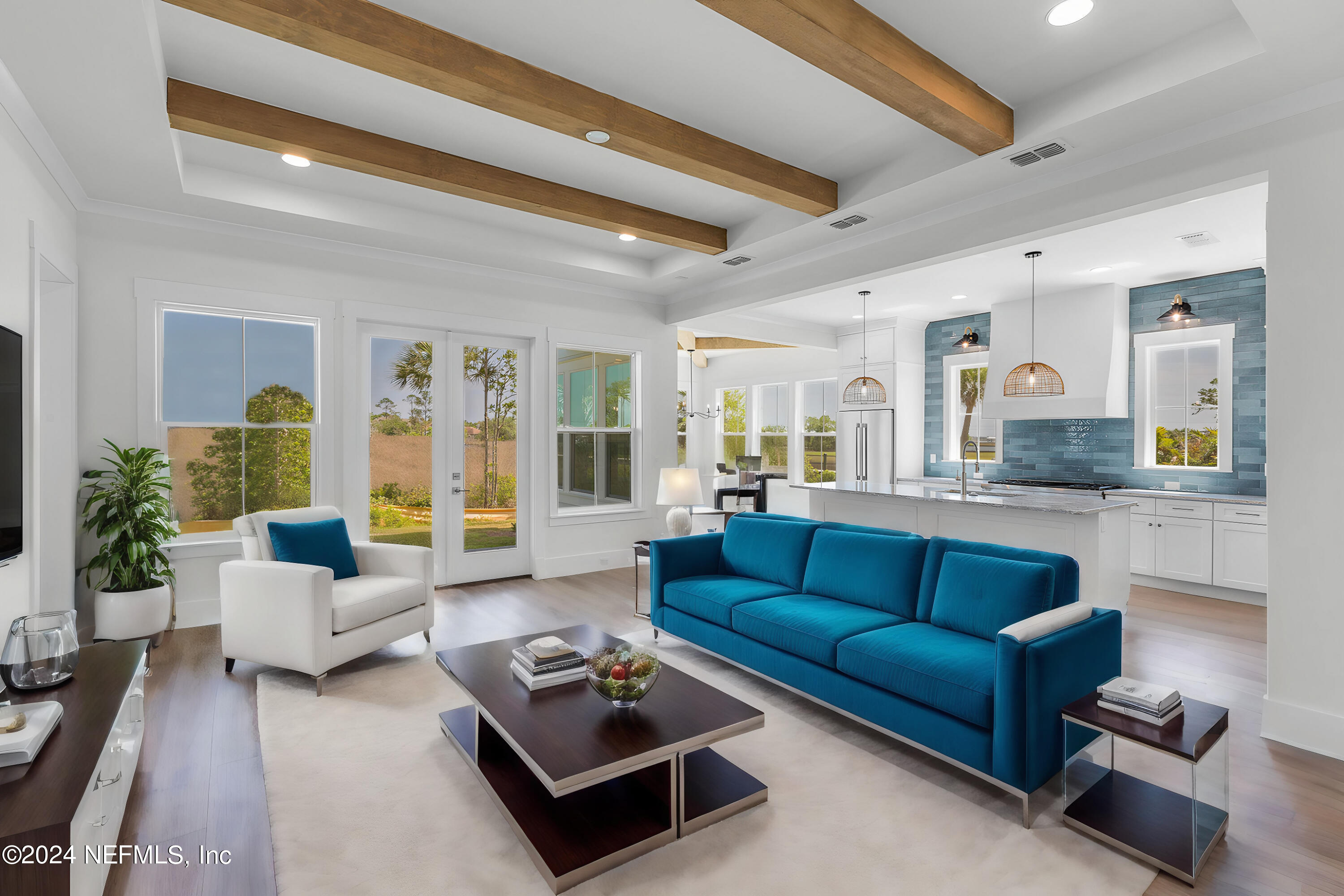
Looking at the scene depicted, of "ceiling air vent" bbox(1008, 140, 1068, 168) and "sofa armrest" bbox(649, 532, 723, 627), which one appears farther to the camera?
"sofa armrest" bbox(649, 532, 723, 627)

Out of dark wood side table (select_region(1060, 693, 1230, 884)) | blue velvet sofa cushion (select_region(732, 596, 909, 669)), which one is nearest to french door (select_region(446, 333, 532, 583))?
blue velvet sofa cushion (select_region(732, 596, 909, 669))

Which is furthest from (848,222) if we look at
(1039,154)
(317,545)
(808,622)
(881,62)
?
(317,545)

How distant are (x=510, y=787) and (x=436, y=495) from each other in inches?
139

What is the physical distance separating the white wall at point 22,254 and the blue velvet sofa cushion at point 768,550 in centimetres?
333

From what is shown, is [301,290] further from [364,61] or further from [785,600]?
[785,600]

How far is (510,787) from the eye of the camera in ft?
7.48

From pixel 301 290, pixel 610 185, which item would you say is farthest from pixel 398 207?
pixel 610 185

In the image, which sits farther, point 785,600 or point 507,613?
point 507,613

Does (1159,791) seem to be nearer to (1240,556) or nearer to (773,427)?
(1240,556)

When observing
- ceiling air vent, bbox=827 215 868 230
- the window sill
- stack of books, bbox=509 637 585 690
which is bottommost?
stack of books, bbox=509 637 585 690

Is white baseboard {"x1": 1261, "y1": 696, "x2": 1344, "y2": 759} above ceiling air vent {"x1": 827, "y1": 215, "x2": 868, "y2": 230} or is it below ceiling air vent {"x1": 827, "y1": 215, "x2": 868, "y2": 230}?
below

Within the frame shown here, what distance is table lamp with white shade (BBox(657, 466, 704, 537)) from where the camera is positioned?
4793mm

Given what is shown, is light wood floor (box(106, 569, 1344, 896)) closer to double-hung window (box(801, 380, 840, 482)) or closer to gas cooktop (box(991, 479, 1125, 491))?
→ gas cooktop (box(991, 479, 1125, 491))

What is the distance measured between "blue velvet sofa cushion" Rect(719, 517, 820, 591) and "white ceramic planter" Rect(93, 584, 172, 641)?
324cm
